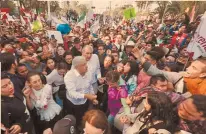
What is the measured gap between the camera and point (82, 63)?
3406 millimetres

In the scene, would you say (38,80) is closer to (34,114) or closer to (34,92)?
(34,92)

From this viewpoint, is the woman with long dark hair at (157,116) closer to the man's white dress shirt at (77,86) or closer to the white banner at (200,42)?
the man's white dress shirt at (77,86)

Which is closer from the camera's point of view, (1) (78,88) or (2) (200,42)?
(1) (78,88)

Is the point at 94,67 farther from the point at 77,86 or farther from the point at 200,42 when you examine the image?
the point at 200,42

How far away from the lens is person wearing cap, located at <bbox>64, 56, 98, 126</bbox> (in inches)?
135

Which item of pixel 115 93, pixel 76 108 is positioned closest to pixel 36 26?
pixel 76 108

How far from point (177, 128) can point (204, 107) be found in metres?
→ 0.31

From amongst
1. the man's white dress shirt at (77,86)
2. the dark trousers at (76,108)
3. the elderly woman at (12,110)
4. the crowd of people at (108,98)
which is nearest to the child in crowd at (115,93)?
the crowd of people at (108,98)

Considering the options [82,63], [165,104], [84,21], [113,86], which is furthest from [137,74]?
[84,21]

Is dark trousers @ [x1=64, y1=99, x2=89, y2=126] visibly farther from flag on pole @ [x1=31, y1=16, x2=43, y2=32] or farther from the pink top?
flag on pole @ [x1=31, y1=16, x2=43, y2=32]

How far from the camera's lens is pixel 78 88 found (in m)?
3.58

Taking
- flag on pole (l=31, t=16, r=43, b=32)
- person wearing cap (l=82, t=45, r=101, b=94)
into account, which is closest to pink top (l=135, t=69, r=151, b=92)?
person wearing cap (l=82, t=45, r=101, b=94)

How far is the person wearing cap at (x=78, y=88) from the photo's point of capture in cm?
344

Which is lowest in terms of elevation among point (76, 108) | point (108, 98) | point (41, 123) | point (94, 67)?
point (41, 123)
